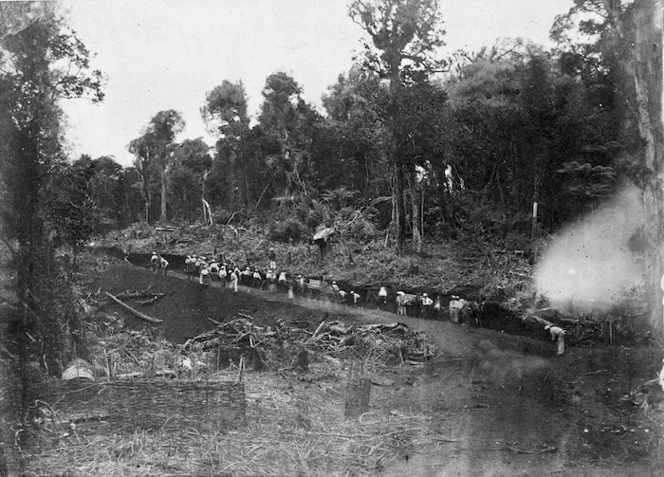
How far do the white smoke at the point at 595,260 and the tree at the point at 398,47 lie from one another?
1.24 meters

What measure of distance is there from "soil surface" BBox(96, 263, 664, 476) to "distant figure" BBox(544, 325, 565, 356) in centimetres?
6

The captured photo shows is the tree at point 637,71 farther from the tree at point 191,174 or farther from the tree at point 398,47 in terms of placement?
the tree at point 191,174

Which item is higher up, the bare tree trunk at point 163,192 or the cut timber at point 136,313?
the bare tree trunk at point 163,192

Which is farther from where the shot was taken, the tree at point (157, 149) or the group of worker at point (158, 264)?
the group of worker at point (158, 264)

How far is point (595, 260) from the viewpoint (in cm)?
446

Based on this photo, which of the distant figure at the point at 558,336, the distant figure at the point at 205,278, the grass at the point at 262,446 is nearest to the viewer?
the grass at the point at 262,446

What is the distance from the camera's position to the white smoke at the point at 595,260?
4363 mm

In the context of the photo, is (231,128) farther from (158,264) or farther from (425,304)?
(425,304)

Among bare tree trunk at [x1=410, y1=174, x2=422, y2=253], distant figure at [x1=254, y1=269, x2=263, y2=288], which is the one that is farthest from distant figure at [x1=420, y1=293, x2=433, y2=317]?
distant figure at [x1=254, y1=269, x2=263, y2=288]

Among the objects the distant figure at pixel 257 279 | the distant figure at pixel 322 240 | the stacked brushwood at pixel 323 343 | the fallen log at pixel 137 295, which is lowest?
the stacked brushwood at pixel 323 343

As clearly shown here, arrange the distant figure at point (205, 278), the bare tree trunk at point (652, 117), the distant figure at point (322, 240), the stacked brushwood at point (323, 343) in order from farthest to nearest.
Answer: the distant figure at point (205, 278) < the distant figure at point (322, 240) < the stacked brushwood at point (323, 343) < the bare tree trunk at point (652, 117)

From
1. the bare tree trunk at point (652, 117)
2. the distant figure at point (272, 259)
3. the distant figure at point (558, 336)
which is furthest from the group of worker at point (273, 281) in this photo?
the bare tree trunk at point (652, 117)

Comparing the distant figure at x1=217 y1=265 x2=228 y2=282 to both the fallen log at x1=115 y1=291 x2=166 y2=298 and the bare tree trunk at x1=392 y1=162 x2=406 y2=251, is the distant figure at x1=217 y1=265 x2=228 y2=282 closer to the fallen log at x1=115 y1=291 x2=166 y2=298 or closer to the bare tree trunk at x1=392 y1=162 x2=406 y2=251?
the fallen log at x1=115 y1=291 x2=166 y2=298

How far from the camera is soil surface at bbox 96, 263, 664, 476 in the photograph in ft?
12.4
